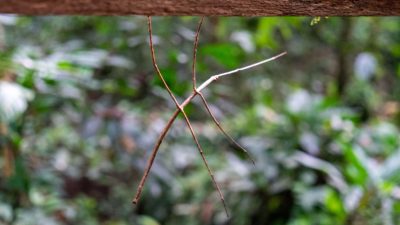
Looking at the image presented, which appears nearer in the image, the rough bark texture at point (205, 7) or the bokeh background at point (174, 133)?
the rough bark texture at point (205, 7)

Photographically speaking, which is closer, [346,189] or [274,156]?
[346,189]

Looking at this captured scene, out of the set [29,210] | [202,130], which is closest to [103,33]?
[202,130]

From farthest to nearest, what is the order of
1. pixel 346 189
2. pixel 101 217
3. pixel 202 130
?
pixel 101 217 → pixel 202 130 → pixel 346 189

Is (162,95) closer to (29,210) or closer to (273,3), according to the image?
(29,210)

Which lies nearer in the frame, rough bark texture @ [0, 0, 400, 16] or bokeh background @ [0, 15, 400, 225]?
rough bark texture @ [0, 0, 400, 16]
